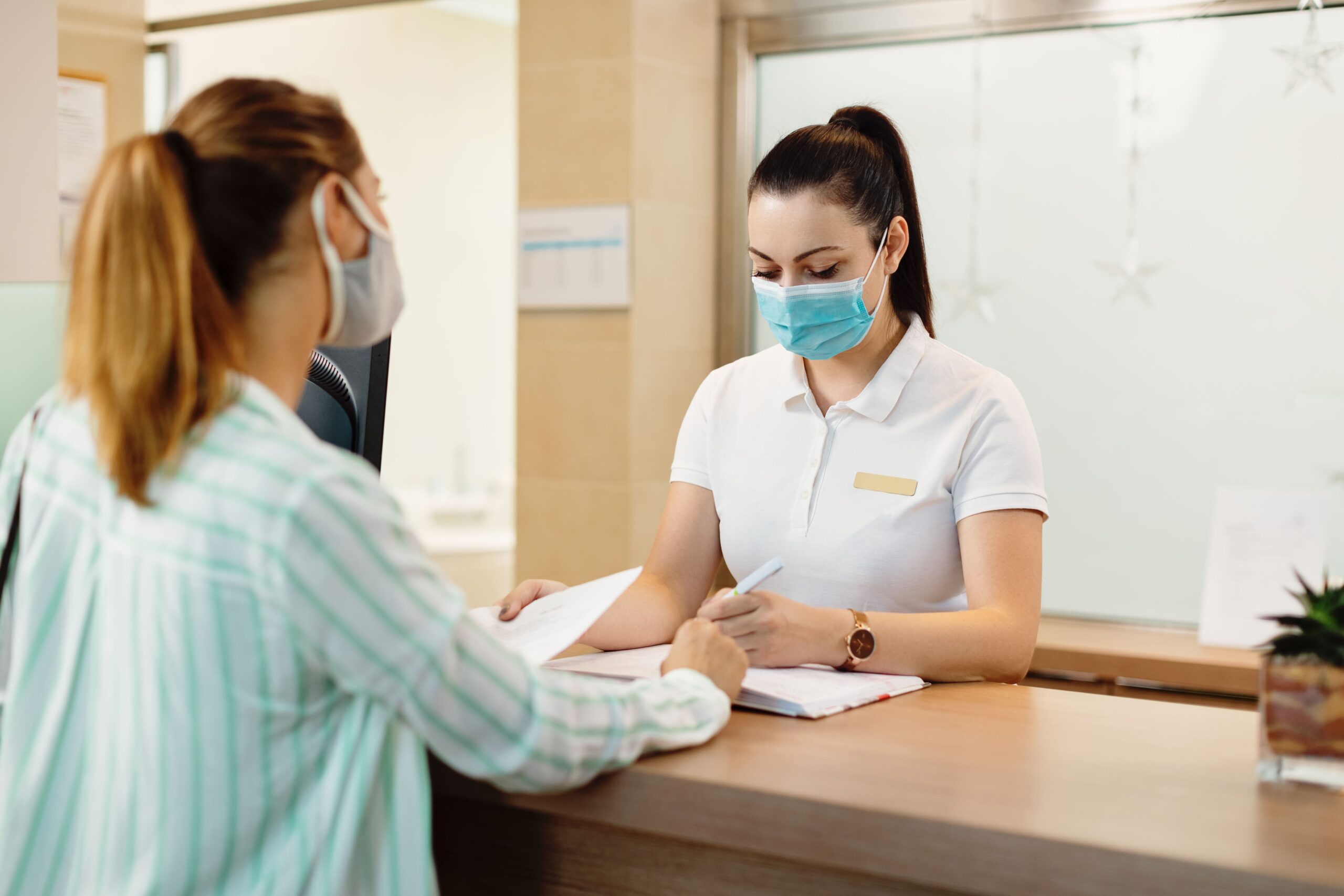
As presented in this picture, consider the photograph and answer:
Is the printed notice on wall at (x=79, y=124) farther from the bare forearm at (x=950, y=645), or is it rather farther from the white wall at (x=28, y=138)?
the bare forearm at (x=950, y=645)

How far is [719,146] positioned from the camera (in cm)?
353

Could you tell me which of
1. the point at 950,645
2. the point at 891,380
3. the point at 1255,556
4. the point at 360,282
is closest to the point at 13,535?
the point at 360,282

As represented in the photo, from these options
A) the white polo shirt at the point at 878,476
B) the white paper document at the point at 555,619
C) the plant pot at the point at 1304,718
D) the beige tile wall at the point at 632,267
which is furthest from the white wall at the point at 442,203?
the plant pot at the point at 1304,718

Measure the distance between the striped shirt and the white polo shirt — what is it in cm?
74

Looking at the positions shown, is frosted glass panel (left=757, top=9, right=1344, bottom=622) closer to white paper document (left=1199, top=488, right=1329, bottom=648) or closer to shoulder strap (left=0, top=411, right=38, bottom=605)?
white paper document (left=1199, top=488, right=1329, bottom=648)

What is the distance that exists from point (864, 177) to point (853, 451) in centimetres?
39

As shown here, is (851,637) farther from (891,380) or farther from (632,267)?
(632,267)

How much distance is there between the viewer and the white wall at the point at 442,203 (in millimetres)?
5344

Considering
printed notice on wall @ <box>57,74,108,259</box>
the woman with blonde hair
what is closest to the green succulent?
the woman with blonde hair

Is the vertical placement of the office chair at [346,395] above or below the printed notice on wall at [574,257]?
below

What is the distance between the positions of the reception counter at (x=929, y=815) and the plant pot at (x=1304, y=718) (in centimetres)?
2

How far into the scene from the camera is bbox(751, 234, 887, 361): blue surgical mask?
176 cm

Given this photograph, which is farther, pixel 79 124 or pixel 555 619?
pixel 79 124

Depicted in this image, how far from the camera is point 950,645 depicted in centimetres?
148
